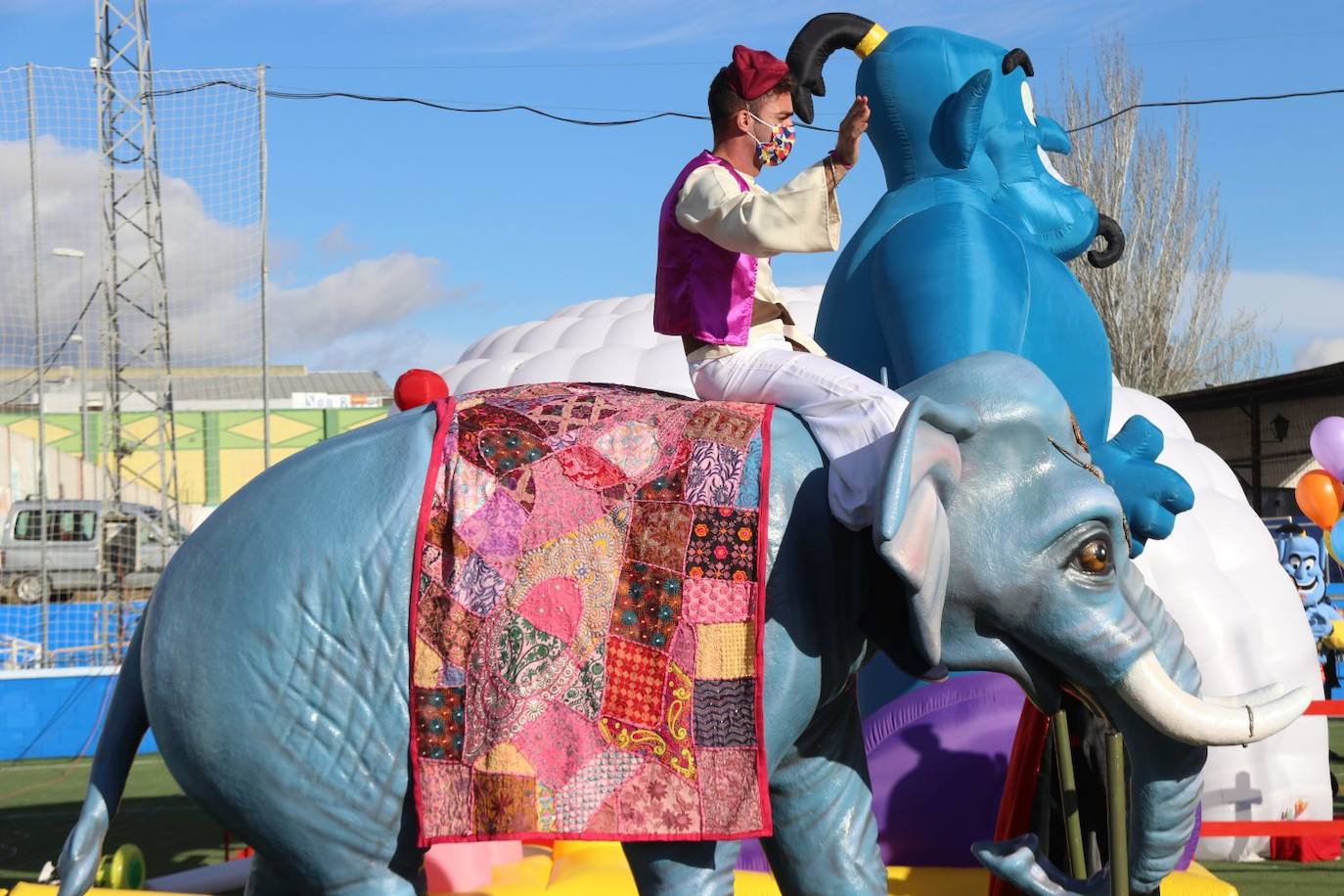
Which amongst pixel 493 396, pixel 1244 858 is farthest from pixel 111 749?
pixel 1244 858

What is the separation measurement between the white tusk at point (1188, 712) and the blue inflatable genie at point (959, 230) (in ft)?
7.80

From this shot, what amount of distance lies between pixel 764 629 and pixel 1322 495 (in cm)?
820

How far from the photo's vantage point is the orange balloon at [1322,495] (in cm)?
955

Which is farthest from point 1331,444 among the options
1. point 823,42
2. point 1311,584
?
point 823,42

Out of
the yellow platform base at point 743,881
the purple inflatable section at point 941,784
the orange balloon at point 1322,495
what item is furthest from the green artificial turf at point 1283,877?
the orange balloon at point 1322,495

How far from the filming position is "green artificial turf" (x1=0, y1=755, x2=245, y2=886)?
615cm

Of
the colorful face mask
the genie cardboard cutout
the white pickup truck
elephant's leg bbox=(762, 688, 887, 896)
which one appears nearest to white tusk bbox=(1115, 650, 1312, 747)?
elephant's leg bbox=(762, 688, 887, 896)

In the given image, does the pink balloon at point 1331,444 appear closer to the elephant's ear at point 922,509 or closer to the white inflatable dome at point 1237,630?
the white inflatable dome at point 1237,630

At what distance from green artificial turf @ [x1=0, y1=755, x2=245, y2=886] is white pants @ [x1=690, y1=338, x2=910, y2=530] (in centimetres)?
409

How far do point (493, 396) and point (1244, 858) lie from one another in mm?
4444

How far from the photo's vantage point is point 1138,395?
275 inches

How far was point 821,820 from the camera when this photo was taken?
2674 mm

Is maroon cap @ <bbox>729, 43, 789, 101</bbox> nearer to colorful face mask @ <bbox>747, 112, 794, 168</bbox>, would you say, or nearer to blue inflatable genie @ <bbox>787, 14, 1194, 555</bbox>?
colorful face mask @ <bbox>747, 112, 794, 168</bbox>

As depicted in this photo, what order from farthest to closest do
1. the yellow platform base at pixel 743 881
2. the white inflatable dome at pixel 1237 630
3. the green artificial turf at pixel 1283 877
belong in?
the white inflatable dome at pixel 1237 630 → the green artificial turf at pixel 1283 877 → the yellow platform base at pixel 743 881
